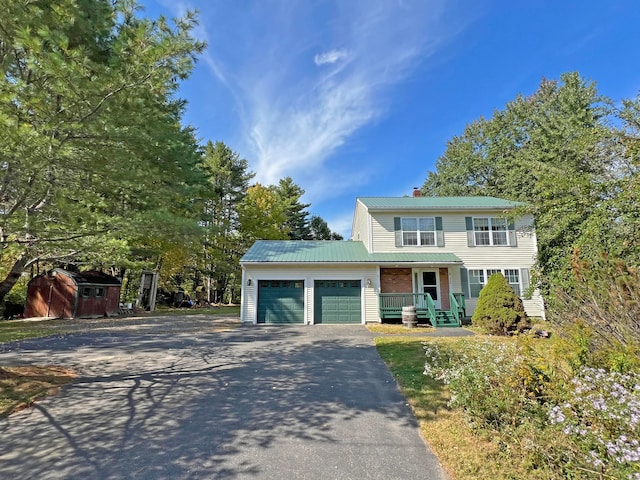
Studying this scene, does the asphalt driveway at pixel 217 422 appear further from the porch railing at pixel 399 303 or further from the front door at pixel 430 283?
the front door at pixel 430 283

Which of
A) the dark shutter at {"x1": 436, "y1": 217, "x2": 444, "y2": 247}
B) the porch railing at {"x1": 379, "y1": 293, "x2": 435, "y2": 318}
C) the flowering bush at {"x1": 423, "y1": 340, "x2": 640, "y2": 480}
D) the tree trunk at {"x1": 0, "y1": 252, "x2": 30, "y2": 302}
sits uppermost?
the dark shutter at {"x1": 436, "y1": 217, "x2": 444, "y2": 247}

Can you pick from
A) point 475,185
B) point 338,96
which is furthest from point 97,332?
point 475,185

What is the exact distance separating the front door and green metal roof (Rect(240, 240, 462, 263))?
0.97 metres

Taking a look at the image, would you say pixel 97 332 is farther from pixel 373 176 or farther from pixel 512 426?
pixel 373 176

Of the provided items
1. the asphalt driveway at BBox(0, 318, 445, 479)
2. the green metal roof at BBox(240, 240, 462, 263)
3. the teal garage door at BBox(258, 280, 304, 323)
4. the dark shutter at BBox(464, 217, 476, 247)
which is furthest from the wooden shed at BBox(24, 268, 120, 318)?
the dark shutter at BBox(464, 217, 476, 247)

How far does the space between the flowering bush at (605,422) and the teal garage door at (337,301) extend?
11.9 meters

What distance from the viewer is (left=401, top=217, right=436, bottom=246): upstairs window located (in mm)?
16219

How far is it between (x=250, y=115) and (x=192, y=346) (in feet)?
29.9

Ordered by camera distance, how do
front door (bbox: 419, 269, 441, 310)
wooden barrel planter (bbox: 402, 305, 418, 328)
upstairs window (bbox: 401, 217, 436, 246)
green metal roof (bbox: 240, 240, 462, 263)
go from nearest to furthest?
wooden barrel planter (bbox: 402, 305, 418, 328)
green metal roof (bbox: 240, 240, 462, 263)
front door (bbox: 419, 269, 441, 310)
upstairs window (bbox: 401, 217, 436, 246)

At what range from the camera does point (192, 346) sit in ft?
30.6

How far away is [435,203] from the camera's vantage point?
55.6ft

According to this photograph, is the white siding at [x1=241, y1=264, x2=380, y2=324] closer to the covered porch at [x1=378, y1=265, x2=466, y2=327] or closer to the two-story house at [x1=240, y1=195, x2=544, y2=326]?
the two-story house at [x1=240, y1=195, x2=544, y2=326]

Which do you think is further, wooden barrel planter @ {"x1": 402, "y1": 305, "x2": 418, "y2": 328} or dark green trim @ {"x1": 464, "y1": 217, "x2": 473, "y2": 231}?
dark green trim @ {"x1": 464, "y1": 217, "x2": 473, "y2": 231}

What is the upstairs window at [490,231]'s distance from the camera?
1617 cm
